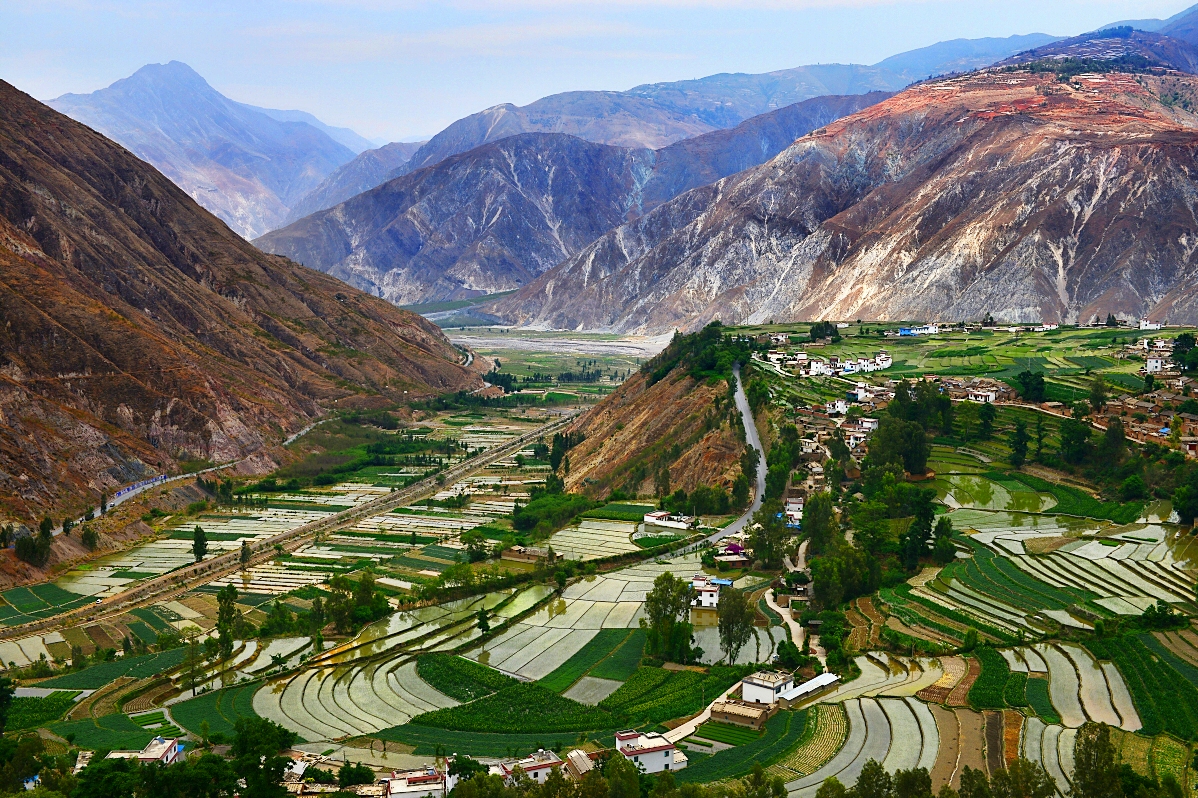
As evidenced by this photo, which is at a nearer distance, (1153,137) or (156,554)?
(156,554)

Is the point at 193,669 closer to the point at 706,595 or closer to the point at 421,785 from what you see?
the point at 421,785

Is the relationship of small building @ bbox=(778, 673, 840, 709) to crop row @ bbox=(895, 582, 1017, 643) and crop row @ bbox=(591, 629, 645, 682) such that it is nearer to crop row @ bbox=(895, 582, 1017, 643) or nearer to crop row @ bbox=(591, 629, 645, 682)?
crop row @ bbox=(591, 629, 645, 682)

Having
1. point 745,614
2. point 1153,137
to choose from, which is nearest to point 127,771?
point 745,614

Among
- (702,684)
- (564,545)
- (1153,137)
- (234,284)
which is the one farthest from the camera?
(1153,137)

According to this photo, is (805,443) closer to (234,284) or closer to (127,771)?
(127,771)

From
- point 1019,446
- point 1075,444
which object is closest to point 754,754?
point 1075,444

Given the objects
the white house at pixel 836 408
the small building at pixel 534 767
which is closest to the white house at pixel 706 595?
the small building at pixel 534 767
